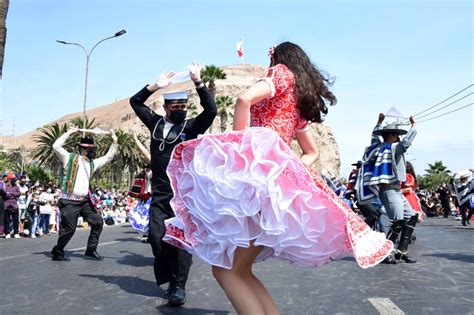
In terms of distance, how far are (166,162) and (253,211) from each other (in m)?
2.55

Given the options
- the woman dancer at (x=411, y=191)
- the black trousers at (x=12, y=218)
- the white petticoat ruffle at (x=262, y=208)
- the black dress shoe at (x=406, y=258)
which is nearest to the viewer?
the white petticoat ruffle at (x=262, y=208)

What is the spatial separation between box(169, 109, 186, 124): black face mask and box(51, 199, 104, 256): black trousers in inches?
146

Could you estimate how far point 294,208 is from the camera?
288 cm

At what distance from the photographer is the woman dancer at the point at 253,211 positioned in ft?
9.31

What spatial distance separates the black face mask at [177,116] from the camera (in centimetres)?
534

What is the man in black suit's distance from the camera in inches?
196

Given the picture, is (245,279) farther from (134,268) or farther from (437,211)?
(437,211)

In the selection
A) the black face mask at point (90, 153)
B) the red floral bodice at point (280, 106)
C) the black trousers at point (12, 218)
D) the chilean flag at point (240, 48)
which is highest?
the chilean flag at point (240, 48)

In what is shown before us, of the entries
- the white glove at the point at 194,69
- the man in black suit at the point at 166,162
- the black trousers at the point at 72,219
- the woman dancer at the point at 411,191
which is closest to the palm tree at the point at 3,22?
the white glove at the point at 194,69

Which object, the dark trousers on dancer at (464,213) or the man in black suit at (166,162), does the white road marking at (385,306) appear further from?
the dark trousers on dancer at (464,213)

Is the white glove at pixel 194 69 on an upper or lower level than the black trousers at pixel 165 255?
upper

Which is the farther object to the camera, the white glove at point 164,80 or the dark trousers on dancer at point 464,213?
the dark trousers on dancer at point 464,213

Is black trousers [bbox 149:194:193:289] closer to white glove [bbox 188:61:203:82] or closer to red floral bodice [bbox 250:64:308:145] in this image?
white glove [bbox 188:61:203:82]

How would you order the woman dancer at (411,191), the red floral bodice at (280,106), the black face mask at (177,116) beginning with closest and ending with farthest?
the red floral bodice at (280,106) → the black face mask at (177,116) → the woman dancer at (411,191)
